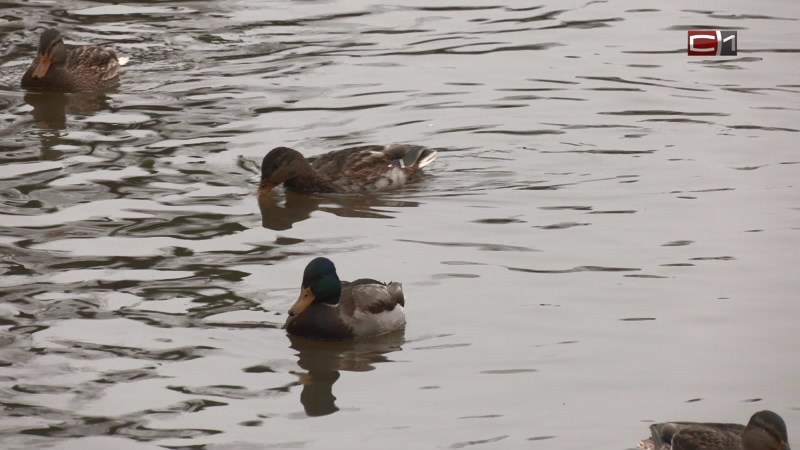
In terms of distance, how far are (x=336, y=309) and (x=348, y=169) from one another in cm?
417

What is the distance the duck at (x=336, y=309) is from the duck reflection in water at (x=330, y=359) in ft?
0.18

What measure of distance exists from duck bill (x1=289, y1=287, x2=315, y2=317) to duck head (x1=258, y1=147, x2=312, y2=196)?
12.9 feet

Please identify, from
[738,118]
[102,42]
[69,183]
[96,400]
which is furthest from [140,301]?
[102,42]

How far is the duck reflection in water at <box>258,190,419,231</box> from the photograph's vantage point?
15211 millimetres

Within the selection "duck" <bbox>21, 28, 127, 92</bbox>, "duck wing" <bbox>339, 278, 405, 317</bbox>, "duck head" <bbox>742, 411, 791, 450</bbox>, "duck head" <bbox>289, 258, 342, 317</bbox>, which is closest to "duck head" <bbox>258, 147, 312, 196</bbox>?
"duck wing" <bbox>339, 278, 405, 317</bbox>

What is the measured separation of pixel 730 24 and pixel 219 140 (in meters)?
8.37

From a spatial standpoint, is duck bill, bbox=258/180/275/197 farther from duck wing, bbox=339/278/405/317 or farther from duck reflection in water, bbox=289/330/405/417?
duck reflection in water, bbox=289/330/405/417

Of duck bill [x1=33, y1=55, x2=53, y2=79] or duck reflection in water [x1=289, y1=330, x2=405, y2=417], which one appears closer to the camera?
duck reflection in water [x1=289, y1=330, x2=405, y2=417]

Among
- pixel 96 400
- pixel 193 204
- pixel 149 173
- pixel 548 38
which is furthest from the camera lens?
pixel 548 38

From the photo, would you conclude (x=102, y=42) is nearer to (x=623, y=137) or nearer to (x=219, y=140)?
(x=219, y=140)

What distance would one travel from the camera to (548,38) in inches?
855

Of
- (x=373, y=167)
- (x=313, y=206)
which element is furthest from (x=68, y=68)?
(x=373, y=167)

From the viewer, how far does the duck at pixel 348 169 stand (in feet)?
51.9

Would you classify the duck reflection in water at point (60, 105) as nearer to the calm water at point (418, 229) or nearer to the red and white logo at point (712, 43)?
the calm water at point (418, 229)
